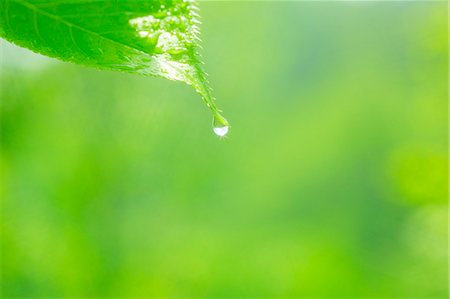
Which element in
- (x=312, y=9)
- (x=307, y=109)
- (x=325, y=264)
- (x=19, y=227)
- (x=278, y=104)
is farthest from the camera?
(x=312, y=9)

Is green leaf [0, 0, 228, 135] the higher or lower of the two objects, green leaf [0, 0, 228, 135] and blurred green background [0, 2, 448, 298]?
the lower

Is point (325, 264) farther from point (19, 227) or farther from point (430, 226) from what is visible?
point (19, 227)

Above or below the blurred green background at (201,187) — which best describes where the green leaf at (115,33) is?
below

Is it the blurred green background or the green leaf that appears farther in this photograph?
the blurred green background

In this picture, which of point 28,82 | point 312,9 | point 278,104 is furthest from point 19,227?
point 312,9

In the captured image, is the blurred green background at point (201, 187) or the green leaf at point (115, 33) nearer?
the green leaf at point (115, 33)
